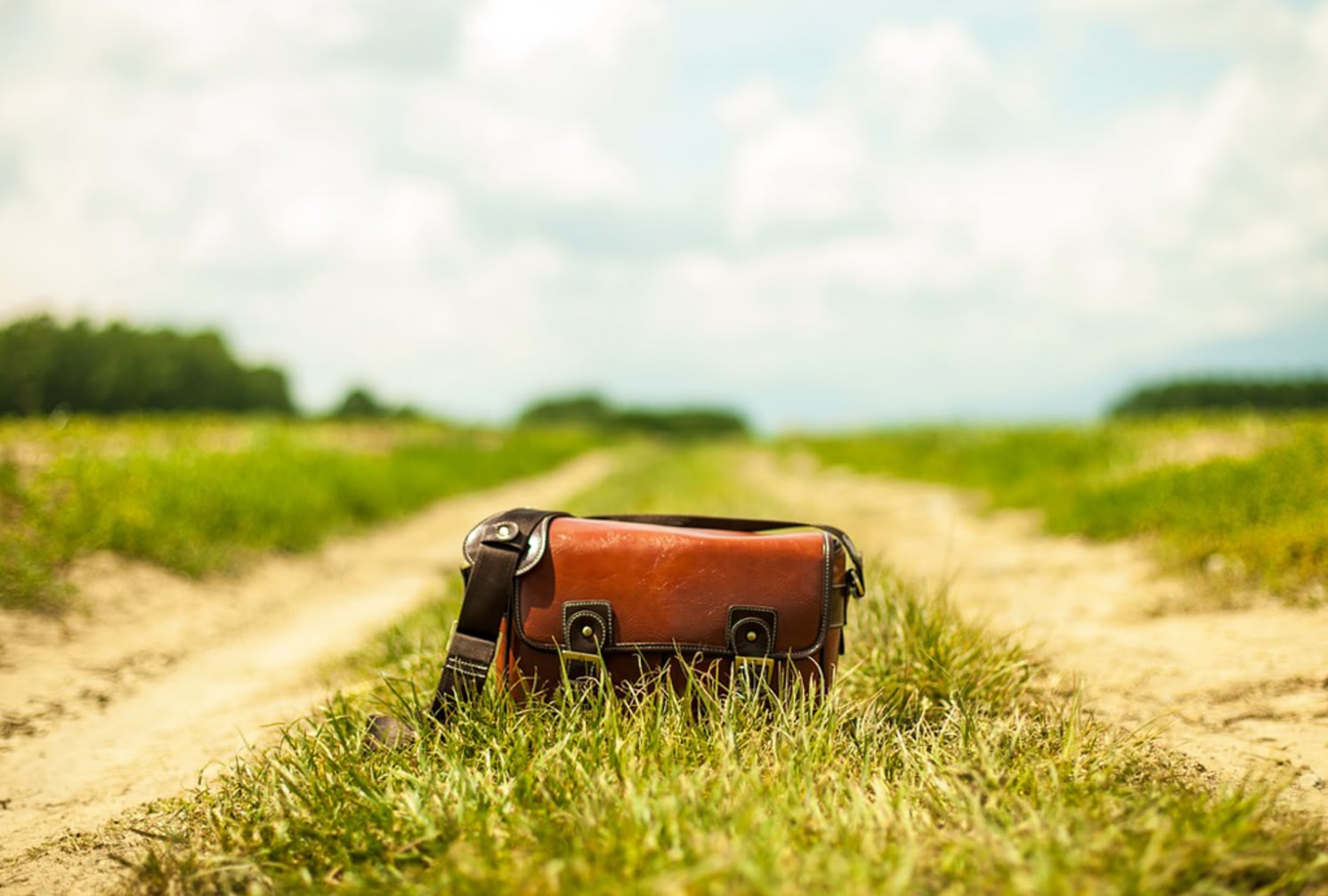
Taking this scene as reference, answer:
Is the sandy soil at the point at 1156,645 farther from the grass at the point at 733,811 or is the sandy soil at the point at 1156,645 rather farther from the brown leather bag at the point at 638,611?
the brown leather bag at the point at 638,611

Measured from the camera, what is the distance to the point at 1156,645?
14.4 feet

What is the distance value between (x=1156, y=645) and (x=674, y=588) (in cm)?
292

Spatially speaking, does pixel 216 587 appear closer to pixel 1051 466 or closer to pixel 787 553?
pixel 787 553

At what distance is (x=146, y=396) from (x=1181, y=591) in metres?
19.9

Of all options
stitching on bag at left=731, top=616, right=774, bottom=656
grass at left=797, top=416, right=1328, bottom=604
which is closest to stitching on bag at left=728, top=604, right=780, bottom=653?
stitching on bag at left=731, top=616, right=774, bottom=656

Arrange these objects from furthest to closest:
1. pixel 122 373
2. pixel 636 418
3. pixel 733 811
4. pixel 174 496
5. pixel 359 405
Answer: pixel 636 418 → pixel 359 405 → pixel 122 373 → pixel 174 496 → pixel 733 811

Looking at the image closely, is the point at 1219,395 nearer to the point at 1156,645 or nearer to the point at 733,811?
the point at 1156,645

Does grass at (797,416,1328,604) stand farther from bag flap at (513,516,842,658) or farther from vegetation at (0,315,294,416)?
vegetation at (0,315,294,416)

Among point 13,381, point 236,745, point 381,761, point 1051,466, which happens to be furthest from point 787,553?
point 13,381

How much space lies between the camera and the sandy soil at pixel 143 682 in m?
2.75

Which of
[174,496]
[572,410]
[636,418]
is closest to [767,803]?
[174,496]

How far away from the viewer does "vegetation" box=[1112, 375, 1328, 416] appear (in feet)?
64.1

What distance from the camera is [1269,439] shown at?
8.42m

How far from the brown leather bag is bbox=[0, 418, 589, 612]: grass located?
161 inches
